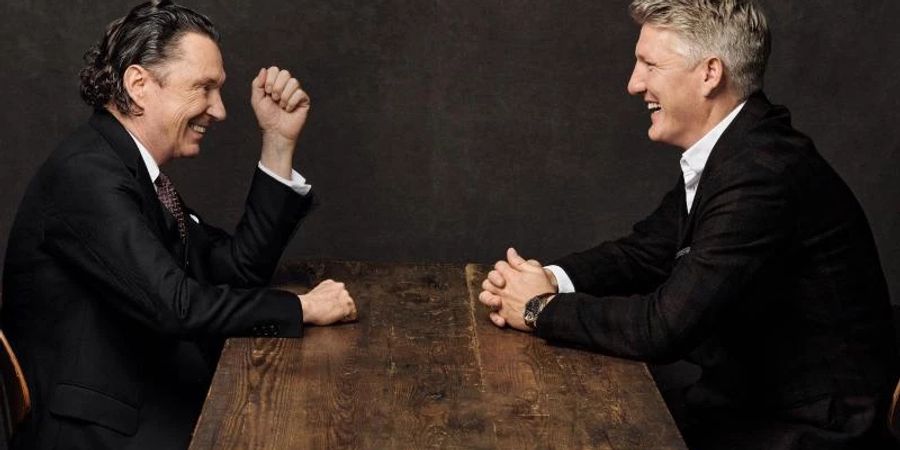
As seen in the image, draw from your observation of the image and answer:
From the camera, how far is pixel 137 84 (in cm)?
312

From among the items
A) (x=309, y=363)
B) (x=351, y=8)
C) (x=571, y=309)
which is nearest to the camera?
(x=309, y=363)

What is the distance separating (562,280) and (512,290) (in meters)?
0.32

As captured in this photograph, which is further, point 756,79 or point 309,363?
point 756,79

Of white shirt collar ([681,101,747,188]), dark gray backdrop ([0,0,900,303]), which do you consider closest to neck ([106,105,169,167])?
white shirt collar ([681,101,747,188])

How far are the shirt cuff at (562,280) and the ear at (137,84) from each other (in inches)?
41.0

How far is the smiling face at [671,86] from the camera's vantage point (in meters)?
3.00

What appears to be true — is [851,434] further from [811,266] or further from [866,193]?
[866,193]

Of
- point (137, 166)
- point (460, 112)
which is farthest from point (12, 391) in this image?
point (460, 112)

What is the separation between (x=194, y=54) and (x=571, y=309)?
1.09m

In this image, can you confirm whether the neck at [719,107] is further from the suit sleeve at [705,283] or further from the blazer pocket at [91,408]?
the blazer pocket at [91,408]

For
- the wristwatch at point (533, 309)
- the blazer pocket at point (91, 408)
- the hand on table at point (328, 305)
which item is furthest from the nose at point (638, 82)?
the blazer pocket at point (91, 408)

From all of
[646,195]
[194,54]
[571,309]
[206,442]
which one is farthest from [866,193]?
[206,442]

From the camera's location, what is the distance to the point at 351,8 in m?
4.66

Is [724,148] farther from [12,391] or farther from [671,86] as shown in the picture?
[12,391]
